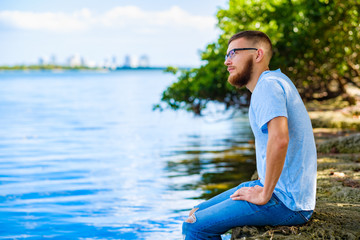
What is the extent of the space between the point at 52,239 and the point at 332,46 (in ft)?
36.1

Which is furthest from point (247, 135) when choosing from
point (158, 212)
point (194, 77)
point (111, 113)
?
point (111, 113)

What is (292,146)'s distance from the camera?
3781mm

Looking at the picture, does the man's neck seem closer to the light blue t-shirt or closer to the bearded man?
the bearded man

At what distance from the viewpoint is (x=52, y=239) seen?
7.64 meters

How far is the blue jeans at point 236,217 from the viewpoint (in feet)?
12.6

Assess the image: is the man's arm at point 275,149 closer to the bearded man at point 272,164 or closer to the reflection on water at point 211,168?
the bearded man at point 272,164

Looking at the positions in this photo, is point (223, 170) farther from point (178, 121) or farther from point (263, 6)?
point (178, 121)

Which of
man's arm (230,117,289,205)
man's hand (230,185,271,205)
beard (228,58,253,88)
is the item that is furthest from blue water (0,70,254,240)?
man's arm (230,117,289,205)

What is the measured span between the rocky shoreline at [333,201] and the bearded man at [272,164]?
91mm

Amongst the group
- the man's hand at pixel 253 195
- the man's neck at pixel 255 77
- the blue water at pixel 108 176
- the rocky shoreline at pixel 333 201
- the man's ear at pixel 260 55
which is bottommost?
the blue water at pixel 108 176

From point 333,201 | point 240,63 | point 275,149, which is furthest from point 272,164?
point 333,201

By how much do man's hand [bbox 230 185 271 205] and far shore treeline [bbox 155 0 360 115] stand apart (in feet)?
32.9

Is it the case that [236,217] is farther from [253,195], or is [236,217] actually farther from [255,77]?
[255,77]


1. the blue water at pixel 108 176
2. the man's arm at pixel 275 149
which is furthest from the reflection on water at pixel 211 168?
the man's arm at pixel 275 149
